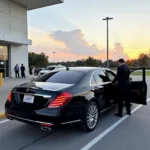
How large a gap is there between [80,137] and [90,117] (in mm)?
583

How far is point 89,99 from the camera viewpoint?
5230 mm

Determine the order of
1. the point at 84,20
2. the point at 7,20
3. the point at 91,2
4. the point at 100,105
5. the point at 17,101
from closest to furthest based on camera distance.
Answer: the point at 17,101 → the point at 100,105 → the point at 91,2 → the point at 84,20 → the point at 7,20

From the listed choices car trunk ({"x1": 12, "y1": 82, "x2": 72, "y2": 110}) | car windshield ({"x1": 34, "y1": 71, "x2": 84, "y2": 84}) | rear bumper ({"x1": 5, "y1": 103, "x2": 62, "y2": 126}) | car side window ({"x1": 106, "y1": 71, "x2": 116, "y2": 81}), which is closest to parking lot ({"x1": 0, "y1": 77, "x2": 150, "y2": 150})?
rear bumper ({"x1": 5, "y1": 103, "x2": 62, "y2": 126})

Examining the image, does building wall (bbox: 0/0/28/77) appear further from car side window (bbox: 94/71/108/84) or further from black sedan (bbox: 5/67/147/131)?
black sedan (bbox: 5/67/147/131)

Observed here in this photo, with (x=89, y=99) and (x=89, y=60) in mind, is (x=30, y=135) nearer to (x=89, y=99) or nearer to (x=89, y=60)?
(x=89, y=99)

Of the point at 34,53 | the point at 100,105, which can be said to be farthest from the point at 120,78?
the point at 34,53

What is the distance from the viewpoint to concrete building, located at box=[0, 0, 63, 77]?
2469 cm

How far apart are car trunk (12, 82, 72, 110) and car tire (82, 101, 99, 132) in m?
0.75

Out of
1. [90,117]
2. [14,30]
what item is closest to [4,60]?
[14,30]

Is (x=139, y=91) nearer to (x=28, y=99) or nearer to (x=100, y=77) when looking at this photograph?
(x=100, y=77)

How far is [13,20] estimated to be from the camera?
26031mm

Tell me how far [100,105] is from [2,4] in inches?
872

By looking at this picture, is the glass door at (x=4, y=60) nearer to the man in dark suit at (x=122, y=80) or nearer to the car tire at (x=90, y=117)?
the man in dark suit at (x=122, y=80)

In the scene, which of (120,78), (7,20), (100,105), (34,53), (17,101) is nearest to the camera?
(17,101)
